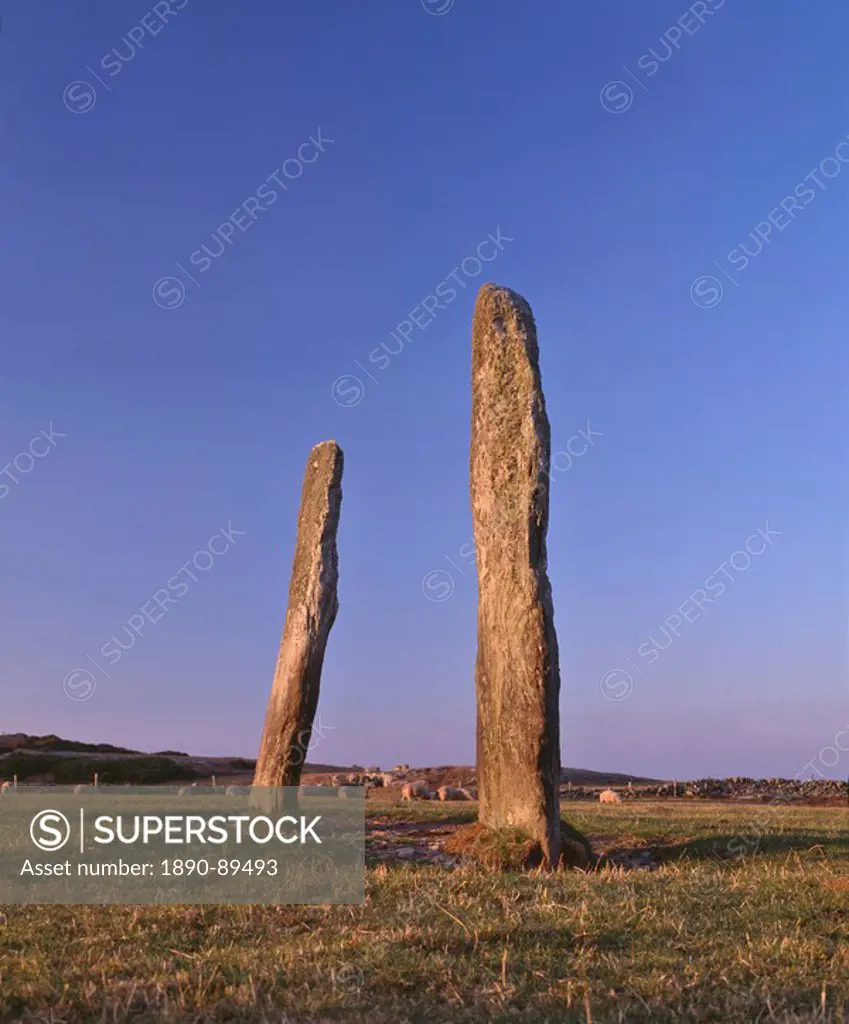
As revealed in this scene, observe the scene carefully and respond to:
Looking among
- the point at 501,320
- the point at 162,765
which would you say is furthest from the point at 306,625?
the point at 162,765

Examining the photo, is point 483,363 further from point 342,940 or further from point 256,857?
point 342,940

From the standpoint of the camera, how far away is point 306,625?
15.6 meters

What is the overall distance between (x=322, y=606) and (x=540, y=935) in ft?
32.4

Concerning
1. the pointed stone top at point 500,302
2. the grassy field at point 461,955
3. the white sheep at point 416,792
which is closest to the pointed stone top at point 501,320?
the pointed stone top at point 500,302

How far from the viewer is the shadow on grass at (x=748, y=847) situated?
1155 cm

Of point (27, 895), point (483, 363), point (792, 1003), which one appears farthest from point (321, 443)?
point (792, 1003)

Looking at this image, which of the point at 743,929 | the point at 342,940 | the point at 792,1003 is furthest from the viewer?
the point at 743,929

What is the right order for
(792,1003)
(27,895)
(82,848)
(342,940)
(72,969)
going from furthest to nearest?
1. (82,848)
2. (27,895)
3. (342,940)
4. (72,969)
5. (792,1003)

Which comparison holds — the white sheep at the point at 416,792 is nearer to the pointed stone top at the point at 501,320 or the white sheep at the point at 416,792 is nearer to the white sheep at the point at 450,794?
the white sheep at the point at 450,794

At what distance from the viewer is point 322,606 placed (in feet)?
51.2

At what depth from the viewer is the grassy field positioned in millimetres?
4789

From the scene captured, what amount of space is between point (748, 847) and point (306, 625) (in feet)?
23.0

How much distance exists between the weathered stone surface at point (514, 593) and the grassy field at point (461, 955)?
2.09 m

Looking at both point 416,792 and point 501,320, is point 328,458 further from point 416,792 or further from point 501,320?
point 416,792
